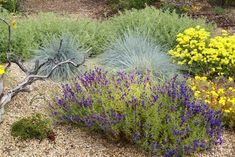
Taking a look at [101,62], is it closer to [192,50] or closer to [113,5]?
[192,50]

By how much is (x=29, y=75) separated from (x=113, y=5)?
543cm

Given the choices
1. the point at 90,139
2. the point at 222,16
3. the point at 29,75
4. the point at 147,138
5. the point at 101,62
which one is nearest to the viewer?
→ the point at 147,138

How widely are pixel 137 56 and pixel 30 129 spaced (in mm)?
2016

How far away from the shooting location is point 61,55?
5.77 m

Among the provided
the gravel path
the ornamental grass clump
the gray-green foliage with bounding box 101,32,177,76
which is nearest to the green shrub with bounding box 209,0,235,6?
the gray-green foliage with bounding box 101,32,177,76

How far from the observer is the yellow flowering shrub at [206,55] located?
5.29 meters

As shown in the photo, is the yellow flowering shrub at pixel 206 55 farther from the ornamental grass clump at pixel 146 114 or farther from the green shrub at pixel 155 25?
the ornamental grass clump at pixel 146 114

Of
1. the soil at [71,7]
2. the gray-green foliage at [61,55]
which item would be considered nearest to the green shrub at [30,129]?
the gray-green foliage at [61,55]

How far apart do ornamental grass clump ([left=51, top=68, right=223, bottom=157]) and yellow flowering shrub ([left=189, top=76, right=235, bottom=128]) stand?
14cm

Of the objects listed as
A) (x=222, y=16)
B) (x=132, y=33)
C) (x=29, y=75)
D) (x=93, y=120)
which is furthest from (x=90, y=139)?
(x=222, y=16)

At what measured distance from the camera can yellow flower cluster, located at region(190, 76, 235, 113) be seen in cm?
442

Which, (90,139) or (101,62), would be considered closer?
(90,139)

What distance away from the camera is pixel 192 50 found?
5.70 m

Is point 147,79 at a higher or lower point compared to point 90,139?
higher
